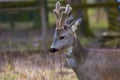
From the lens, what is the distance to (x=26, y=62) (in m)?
12.6

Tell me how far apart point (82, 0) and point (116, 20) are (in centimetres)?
193

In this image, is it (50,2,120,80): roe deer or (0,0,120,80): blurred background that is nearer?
(50,2,120,80): roe deer

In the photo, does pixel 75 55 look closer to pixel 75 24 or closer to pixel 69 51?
pixel 69 51

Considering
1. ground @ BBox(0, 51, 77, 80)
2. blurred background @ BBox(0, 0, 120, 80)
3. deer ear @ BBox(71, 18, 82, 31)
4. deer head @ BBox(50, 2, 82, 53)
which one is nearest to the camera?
deer head @ BBox(50, 2, 82, 53)

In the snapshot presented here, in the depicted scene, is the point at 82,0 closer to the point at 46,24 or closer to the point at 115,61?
the point at 46,24

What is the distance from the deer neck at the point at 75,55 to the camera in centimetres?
859

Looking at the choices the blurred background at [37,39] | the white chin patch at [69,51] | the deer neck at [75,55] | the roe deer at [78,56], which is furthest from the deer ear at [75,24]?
the blurred background at [37,39]

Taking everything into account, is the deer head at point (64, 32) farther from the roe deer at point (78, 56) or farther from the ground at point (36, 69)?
the ground at point (36, 69)

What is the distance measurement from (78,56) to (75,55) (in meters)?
0.07

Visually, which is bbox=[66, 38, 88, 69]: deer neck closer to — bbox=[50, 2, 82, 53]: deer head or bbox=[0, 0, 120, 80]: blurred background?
bbox=[50, 2, 82, 53]: deer head

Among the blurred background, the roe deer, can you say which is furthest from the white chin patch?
the blurred background

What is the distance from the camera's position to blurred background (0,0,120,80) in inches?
434

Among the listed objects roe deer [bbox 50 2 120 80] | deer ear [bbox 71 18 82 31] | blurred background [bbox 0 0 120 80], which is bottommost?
blurred background [bbox 0 0 120 80]

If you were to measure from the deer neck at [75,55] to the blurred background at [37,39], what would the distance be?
148 centimetres
